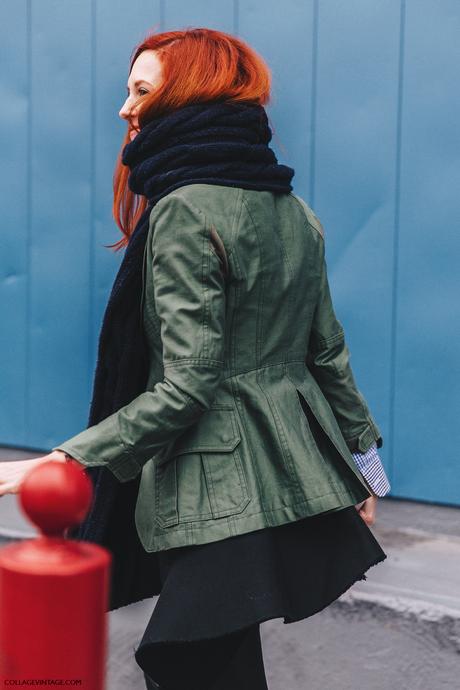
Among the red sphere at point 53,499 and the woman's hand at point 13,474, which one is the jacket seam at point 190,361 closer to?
the woman's hand at point 13,474

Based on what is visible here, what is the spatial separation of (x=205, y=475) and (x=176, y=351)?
229 millimetres

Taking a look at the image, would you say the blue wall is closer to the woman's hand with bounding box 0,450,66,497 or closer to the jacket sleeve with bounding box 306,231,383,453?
the jacket sleeve with bounding box 306,231,383,453

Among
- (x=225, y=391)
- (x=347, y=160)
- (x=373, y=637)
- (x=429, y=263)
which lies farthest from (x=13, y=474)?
(x=347, y=160)

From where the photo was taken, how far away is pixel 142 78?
6.49 ft

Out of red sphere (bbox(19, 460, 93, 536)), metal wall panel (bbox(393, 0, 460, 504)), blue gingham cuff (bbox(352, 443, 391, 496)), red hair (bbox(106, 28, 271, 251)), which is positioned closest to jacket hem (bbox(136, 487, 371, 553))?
blue gingham cuff (bbox(352, 443, 391, 496))

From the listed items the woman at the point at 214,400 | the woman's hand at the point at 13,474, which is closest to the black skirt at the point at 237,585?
the woman at the point at 214,400

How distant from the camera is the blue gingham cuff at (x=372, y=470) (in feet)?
7.04

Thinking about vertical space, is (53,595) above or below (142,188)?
below

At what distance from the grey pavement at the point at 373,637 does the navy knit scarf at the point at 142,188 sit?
83 centimetres

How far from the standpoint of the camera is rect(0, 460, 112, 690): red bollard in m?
0.94

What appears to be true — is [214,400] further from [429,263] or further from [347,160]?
[347,160]

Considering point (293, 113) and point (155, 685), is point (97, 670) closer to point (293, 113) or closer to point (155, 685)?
point (155, 685)

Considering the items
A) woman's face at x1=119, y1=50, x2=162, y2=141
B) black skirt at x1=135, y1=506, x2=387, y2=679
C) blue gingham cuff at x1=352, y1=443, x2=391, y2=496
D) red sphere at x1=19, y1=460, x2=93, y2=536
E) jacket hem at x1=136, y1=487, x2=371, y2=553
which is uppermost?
woman's face at x1=119, y1=50, x2=162, y2=141

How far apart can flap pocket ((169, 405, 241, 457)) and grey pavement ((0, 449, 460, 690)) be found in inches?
41.0
